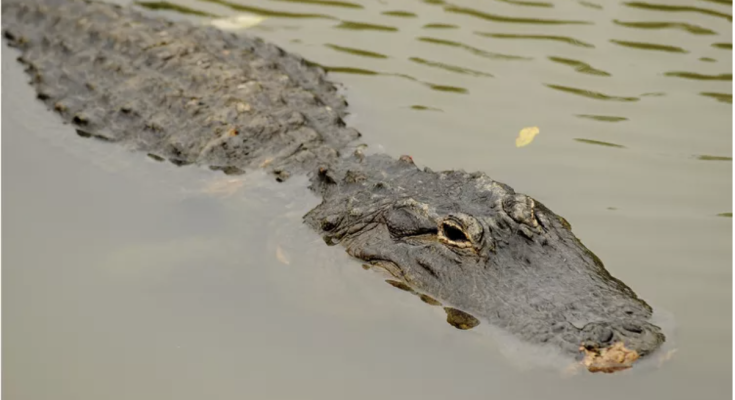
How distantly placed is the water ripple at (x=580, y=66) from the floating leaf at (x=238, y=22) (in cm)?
293

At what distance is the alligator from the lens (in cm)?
436

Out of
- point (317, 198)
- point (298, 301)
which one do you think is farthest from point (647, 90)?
point (298, 301)

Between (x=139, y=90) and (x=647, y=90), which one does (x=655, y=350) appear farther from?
(x=139, y=90)

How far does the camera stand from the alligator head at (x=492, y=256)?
4180 mm

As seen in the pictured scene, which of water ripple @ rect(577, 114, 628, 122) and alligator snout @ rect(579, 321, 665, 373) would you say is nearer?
alligator snout @ rect(579, 321, 665, 373)

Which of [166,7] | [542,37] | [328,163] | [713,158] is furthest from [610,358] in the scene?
[166,7]

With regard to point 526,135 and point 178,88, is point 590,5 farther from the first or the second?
point 178,88

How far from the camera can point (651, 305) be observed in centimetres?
456

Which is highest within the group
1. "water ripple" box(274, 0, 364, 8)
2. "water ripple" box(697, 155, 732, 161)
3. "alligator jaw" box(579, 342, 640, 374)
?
"water ripple" box(274, 0, 364, 8)

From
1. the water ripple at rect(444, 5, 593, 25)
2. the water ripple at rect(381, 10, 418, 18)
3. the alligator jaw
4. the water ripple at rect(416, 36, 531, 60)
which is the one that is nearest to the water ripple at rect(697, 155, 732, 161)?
the water ripple at rect(416, 36, 531, 60)

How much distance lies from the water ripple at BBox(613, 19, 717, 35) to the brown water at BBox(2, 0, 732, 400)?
0.09 feet

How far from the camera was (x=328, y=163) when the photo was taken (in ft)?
19.1

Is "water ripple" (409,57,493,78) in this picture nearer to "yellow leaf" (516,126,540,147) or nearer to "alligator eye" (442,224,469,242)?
"yellow leaf" (516,126,540,147)

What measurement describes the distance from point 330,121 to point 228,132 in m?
0.81
